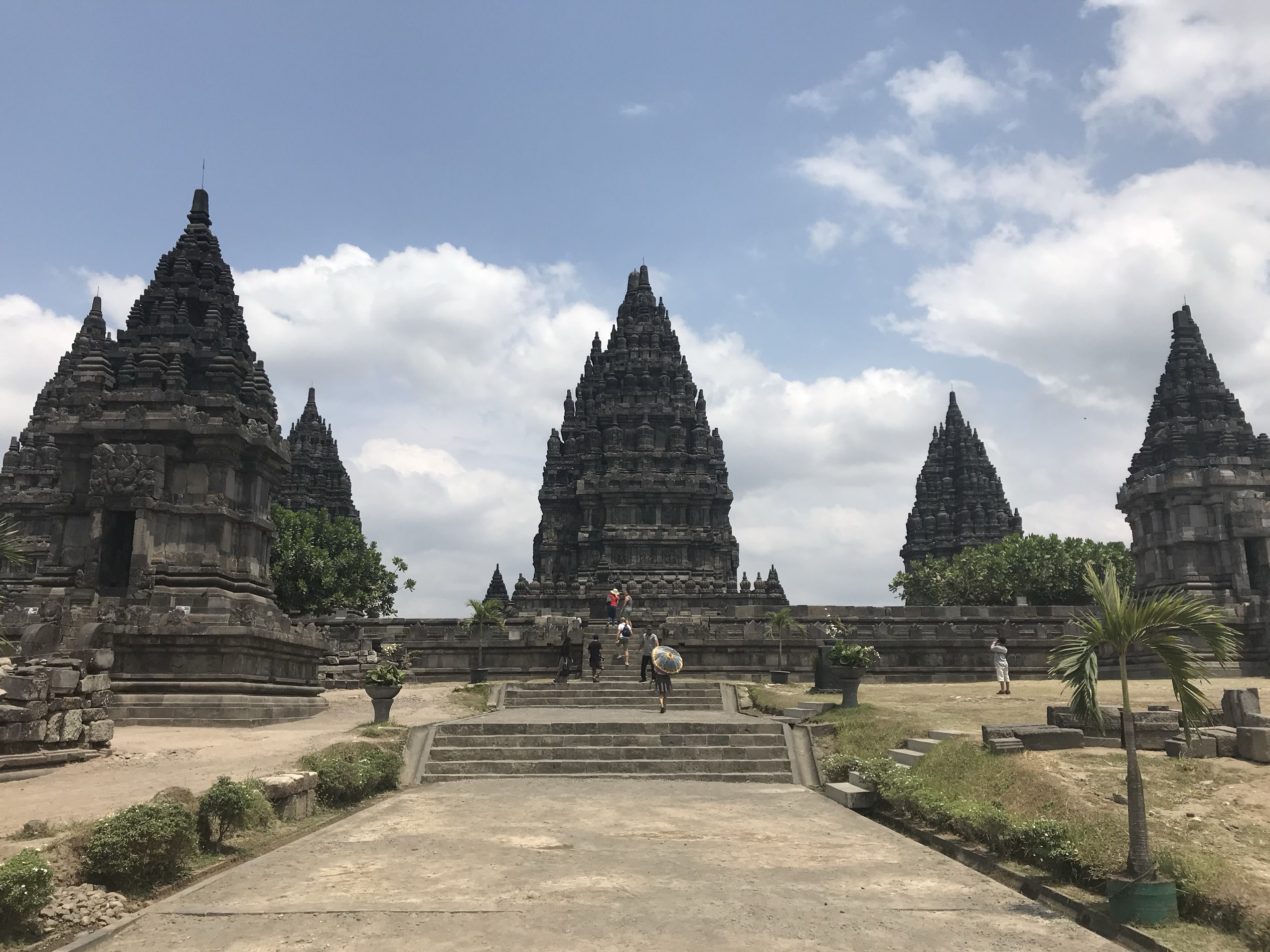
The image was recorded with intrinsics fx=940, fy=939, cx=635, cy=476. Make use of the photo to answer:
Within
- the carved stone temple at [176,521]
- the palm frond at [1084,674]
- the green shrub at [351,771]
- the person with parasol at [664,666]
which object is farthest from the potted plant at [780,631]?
the palm frond at [1084,674]

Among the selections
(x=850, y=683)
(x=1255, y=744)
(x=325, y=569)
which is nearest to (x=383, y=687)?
(x=850, y=683)

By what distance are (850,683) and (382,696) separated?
31.8 ft

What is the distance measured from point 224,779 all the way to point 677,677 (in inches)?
800

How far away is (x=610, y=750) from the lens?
1700cm

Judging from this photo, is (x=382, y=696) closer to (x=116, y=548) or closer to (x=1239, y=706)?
(x=116, y=548)

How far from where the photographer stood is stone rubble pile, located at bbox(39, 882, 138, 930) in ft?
24.3

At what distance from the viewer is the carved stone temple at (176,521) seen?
71.3 feet

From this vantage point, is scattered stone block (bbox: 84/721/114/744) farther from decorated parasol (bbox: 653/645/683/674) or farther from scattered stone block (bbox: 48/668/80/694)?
decorated parasol (bbox: 653/645/683/674)

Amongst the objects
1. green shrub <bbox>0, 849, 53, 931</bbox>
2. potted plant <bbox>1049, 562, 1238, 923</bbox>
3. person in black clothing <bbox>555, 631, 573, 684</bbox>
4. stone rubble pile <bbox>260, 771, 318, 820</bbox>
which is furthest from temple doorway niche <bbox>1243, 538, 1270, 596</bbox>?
green shrub <bbox>0, 849, 53, 931</bbox>

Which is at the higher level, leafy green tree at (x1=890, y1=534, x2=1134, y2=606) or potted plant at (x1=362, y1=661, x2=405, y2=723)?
leafy green tree at (x1=890, y1=534, x2=1134, y2=606)

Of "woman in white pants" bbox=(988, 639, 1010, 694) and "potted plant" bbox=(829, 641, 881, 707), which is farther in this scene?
"woman in white pants" bbox=(988, 639, 1010, 694)

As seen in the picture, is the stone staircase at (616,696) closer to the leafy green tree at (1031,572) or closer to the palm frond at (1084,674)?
the palm frond at (1084,674)

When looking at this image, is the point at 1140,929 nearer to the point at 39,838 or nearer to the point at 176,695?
the point at 39,838

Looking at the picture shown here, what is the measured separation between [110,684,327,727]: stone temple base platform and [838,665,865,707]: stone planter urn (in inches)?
506
